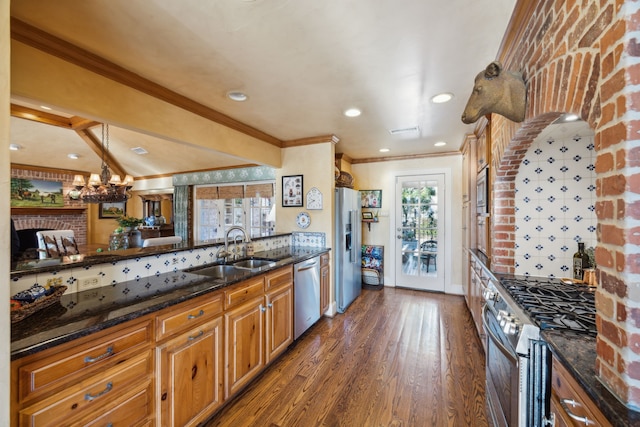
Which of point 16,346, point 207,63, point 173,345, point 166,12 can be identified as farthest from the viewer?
point 207,63

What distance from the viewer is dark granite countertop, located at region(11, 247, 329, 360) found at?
0.98 meters

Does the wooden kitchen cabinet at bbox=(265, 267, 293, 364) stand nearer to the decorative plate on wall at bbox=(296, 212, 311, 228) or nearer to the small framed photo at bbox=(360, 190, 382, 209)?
the decorative plate on wall at bbox=(296, 212, 311, 228)

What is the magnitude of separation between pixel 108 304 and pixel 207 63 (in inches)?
62.4

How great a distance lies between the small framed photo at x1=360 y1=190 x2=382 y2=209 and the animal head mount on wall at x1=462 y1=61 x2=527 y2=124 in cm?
334

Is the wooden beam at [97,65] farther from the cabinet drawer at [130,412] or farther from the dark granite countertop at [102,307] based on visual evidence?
the cabinet drawer at [130,412]

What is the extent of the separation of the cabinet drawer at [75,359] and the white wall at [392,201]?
398cm

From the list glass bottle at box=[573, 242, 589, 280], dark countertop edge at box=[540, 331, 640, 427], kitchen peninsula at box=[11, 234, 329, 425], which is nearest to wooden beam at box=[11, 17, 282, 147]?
kitchen peninsula at box=[11, 234, 329, 425]

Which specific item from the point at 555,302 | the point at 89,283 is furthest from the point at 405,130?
the point at 89,283

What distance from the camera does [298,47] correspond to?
1601 mm

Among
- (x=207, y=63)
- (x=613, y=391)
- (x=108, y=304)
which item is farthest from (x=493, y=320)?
(x=207, y=63)

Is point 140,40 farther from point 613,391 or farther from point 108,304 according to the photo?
point 613,391

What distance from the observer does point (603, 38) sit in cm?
73

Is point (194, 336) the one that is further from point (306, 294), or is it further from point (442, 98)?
point (442, 98)

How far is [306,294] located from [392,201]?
2.55 metres
